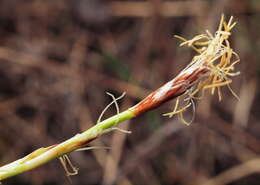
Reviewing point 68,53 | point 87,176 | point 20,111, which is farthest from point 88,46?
point 87,176

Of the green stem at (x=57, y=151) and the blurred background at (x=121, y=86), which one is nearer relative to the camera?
the green stem at (x=57, y=151)

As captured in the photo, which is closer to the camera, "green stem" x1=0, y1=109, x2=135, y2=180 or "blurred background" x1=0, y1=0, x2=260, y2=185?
"green stem" x1=0, y1=109, x2=135, y2=180

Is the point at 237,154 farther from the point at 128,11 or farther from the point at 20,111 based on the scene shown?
the point at 20,111

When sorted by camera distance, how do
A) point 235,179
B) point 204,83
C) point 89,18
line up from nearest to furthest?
1. point 204,83
2. point 235,179
3. point 89,18

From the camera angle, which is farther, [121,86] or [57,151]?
[121,86]

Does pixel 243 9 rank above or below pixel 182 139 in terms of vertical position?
above

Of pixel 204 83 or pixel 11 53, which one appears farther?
pixel 11 53

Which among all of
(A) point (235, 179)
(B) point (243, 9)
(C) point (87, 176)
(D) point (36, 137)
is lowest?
(A) point (235, 179)

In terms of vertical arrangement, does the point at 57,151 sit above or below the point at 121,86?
above
